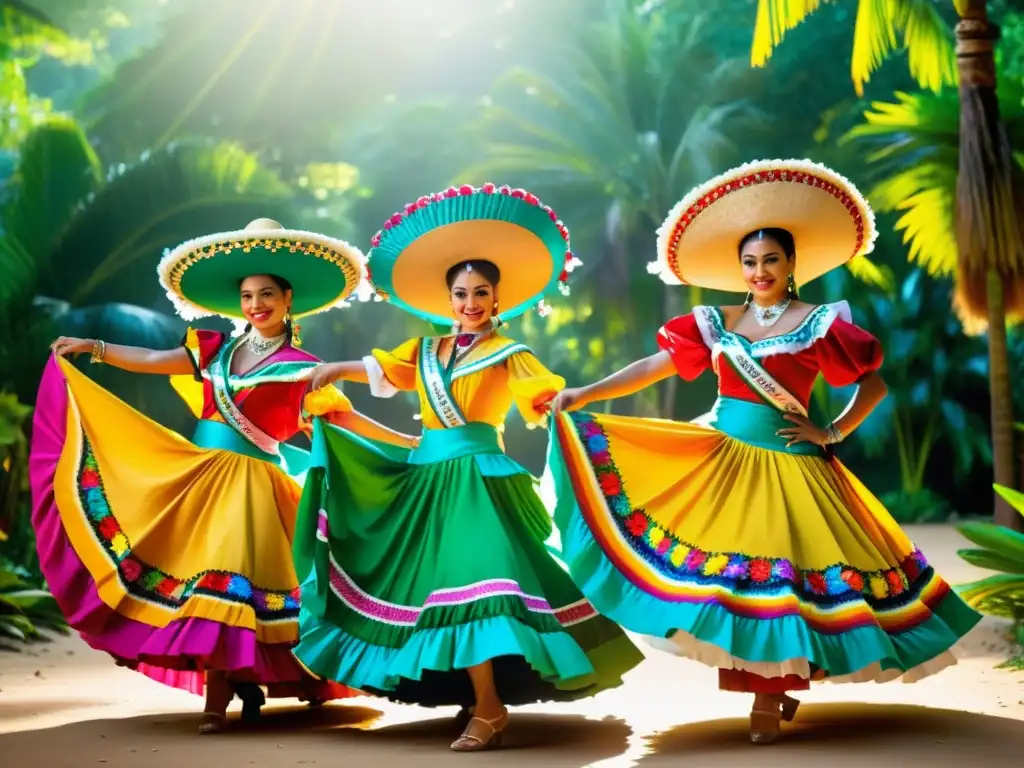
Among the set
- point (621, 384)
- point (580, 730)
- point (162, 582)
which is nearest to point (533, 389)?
point (621, 384)

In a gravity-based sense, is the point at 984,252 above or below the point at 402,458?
above

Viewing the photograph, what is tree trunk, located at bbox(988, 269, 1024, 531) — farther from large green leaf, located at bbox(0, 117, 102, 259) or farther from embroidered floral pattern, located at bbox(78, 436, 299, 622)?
large green leaf, located at bbox(0, 117, 102, 259)

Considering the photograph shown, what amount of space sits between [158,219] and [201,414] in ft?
29.3

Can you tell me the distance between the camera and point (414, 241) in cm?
570

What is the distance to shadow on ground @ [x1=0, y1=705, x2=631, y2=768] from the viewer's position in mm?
4848

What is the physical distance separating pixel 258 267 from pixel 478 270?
1.09 metres

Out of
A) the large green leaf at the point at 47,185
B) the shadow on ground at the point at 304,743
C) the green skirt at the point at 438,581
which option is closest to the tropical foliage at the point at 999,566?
the shadow on ground at the point at 304,743

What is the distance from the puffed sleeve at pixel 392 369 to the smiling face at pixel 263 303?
0.63 metres

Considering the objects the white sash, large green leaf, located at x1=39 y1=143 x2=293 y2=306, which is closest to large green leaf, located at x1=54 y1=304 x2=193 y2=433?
large green leaf, located at x1=39 y1=143 x2=293 y2=306

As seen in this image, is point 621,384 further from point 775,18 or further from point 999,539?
point 775,18

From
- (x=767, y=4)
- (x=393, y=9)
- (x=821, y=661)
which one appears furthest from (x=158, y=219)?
(x=393, y=9)

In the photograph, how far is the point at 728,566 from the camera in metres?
5.01

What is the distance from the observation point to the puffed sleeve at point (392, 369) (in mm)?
5707

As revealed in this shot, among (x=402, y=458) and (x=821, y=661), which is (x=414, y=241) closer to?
(x=402, y=458)
